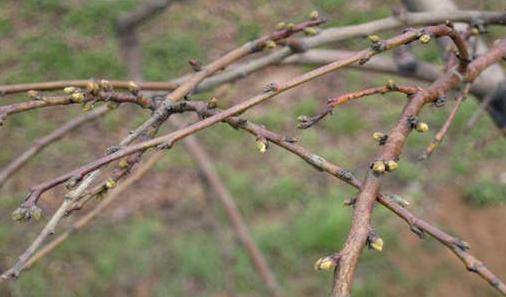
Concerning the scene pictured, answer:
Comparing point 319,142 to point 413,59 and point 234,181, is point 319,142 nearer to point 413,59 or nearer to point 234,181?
point 234,181

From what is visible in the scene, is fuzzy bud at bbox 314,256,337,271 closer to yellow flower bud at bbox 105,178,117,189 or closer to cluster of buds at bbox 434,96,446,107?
yellow flower bud at bbox 105,178,117,189

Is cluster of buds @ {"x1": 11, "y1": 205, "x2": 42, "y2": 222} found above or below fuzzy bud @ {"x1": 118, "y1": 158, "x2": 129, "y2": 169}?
above

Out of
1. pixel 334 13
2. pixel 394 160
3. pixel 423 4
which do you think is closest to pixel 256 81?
pixel 334 13

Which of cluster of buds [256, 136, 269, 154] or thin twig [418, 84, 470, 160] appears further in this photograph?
thin twig [418, 84, 470, 160]

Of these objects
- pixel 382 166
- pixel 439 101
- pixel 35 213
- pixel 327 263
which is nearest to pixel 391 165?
pixel 382 166

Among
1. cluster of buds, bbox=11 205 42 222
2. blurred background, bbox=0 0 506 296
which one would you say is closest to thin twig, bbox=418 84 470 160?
cluster of buds, bbox=11 205 42 222
